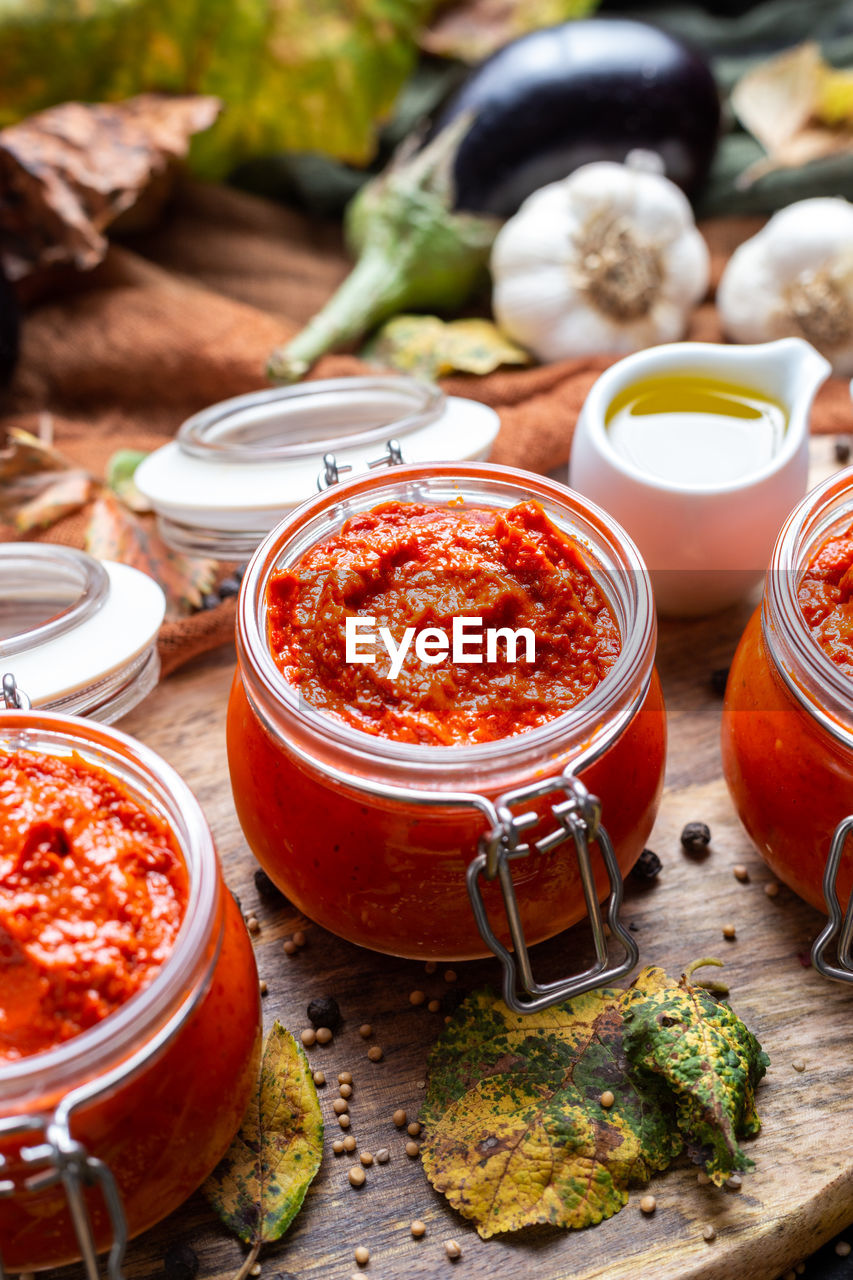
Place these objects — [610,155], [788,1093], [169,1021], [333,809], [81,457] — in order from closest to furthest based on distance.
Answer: [169,1021]
[333,809]
[788,1093]
[81,457]
[610,155]

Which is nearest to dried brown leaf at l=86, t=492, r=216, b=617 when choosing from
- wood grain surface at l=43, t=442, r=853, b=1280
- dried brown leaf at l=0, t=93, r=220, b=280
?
wood grain surface at l=43, t=442, r=853, b=1280

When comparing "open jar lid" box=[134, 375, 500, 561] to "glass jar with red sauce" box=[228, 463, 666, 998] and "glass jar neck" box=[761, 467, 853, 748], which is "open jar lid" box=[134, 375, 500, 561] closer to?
"glass jar with red sauce" box=[228, 463, 666, 998]

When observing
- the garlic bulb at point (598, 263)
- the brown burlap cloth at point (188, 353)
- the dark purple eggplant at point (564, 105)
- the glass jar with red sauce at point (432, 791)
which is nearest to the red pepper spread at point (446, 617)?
the glass jar with red sauce at point (432, 791)

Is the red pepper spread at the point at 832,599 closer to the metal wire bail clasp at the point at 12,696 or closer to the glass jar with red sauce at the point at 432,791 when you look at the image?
the glass jar with red sauce at the point at 432,791

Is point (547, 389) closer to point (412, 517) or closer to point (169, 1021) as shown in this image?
point (412, 517)

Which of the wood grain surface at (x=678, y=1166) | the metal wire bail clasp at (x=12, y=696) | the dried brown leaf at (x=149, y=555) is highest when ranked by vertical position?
the metal wire bail clasp at (x=12, y=696)

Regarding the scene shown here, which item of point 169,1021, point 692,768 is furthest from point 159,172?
point 169,1021
